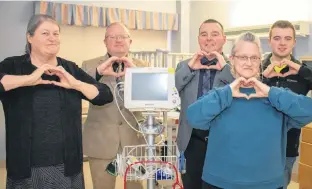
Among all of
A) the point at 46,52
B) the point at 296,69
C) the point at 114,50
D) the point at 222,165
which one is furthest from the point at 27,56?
the point at 296,69

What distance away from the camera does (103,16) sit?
197 inches

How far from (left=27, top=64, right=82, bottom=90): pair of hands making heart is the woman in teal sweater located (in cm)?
58

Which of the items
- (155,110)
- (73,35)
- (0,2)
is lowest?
(155,110)

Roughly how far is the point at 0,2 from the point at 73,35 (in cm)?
102

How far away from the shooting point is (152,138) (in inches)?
68.8

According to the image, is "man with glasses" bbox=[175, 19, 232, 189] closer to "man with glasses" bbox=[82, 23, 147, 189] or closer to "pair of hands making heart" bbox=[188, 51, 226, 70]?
"pair of hands making heart" bbox=[188, 51, 226, 70]

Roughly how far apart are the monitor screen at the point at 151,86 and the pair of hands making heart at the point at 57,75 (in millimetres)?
288

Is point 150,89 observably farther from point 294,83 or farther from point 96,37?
point 96,37

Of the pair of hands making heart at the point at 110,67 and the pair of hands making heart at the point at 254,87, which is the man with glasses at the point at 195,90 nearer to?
the pair of hands making heart at the point at 110,67

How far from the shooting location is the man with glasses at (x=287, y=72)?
2033mm

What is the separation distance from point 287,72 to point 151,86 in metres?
0.84

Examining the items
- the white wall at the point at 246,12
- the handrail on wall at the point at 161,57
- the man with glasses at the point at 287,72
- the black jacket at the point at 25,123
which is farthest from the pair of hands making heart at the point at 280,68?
the handrail on wall at the point at 161,57

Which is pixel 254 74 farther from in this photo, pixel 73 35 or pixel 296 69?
pixel 73 35

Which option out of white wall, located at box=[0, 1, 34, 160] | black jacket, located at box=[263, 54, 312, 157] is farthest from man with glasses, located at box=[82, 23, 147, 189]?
white wall, located at box=[0, 1, 34, 160]
